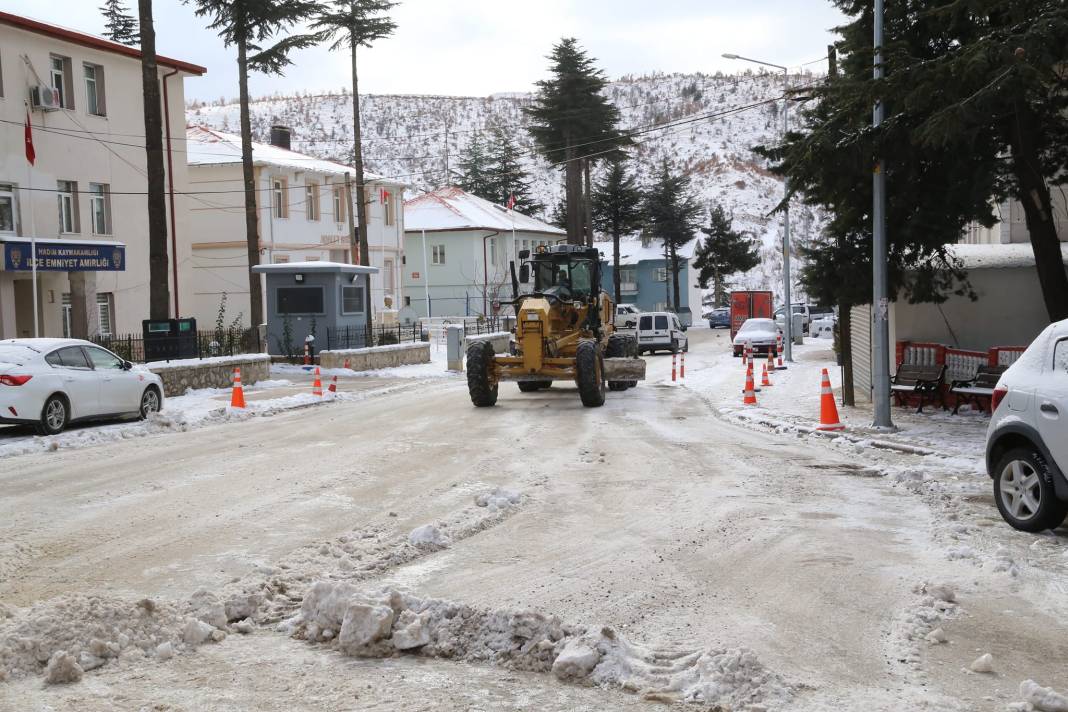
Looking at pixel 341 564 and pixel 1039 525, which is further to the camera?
pixel 1039 525

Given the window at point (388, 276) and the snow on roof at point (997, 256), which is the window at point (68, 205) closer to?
the window at point (388, 276)

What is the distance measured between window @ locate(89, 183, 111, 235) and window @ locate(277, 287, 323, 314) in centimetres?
648

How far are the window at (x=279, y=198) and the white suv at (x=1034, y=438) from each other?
4472 cm

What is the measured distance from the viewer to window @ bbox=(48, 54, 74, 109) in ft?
115

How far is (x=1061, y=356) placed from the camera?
9.09 m

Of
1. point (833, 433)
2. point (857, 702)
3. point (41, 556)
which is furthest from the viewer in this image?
point (833, 433)

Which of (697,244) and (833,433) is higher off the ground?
(697,244)

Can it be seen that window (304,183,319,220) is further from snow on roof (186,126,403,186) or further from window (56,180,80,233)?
window (56,180,80,233)

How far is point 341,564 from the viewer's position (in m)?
7.98

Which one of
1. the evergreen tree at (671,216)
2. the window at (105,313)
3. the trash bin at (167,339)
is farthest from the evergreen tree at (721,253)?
the trash bin at (167,339)

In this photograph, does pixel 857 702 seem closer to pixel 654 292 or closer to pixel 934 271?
pixel 934 271

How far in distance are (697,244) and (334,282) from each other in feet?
196

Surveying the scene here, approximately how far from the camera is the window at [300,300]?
36.2 meters

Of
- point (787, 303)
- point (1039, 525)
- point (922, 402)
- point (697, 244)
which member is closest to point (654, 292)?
point (697, 244)
